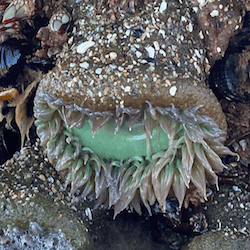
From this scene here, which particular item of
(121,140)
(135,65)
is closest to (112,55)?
(135,65)

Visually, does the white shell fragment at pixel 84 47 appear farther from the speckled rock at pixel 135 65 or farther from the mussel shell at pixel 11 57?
the mussel shell at pixel 11 57

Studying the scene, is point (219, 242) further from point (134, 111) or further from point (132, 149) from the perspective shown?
point (134, 111)

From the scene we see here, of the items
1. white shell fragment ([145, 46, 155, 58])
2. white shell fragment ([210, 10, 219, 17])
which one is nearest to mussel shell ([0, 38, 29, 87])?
white shell fragment ([145, 46, 155, 58])

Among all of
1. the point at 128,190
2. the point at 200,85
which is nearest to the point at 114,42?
the point at 200,85

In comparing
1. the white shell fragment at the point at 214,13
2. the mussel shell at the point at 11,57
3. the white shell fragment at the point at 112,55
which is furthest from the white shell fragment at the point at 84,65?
the white shell fragment at the point at 214,13

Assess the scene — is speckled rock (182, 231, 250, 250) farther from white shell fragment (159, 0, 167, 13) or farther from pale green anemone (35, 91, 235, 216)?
white shell fragment (159, 0, 167, 13)

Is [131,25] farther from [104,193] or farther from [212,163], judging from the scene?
[104,193]
